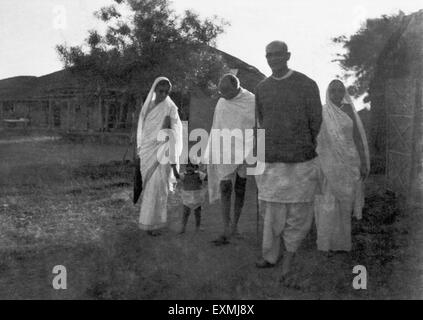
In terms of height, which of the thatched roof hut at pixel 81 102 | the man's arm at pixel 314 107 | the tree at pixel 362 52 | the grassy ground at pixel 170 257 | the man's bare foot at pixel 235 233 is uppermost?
the tree at pixel 362 52

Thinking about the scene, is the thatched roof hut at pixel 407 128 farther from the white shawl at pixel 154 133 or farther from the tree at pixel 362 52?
the tree at pixel 362 52

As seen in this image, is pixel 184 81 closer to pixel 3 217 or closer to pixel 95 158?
pixel 95 158

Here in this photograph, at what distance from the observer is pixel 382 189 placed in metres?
9.84

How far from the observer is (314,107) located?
4.43m

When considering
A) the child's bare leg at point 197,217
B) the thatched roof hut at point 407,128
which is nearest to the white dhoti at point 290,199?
the child's bare leg at point 197,217

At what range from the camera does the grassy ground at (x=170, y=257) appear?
13.6 ft

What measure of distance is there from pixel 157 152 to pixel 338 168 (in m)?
2.22

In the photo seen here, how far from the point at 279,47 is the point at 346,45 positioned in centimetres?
2898

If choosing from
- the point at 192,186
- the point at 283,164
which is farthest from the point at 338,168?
the point at 192,186

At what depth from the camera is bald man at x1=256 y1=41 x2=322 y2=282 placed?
14.5 feet

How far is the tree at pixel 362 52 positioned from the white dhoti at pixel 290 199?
23.9 metres

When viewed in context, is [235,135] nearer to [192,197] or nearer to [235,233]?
[192,197]

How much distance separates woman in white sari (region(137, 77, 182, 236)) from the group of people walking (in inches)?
0.5
